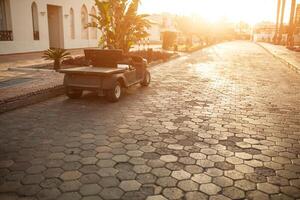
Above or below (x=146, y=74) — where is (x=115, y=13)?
above

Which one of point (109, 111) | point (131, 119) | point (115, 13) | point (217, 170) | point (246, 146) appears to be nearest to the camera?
point (217, 170)

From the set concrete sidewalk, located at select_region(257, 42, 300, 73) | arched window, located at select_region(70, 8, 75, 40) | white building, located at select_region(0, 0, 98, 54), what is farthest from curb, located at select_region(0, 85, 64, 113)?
arched window, located at select_region(70, 8, 75, 40)

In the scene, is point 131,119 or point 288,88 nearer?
point 131,119

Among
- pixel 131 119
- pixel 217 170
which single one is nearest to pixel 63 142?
pixel 131 119

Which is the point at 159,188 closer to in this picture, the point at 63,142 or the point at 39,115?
the point at 63,142

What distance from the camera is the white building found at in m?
18.1

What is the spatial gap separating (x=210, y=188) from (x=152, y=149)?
131cm

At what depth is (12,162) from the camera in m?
3.93

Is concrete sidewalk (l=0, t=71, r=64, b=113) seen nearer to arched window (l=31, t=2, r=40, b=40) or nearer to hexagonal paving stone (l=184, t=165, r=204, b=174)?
hexagonal paving stone (l=184, t=165, r=204, b=174)

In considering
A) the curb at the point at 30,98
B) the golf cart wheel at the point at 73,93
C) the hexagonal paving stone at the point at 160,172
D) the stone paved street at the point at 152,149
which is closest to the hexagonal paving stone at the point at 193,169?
the stone paved street at the point at 152,149

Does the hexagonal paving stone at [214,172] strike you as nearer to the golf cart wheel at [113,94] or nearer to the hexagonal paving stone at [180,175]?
the hexagonal paving stone at [180,175]

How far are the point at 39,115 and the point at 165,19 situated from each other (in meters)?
68.5

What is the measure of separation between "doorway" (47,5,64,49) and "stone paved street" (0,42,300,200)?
17.2 m

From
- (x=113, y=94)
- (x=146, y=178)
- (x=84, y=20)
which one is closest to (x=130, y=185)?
(x=146, y=178)
